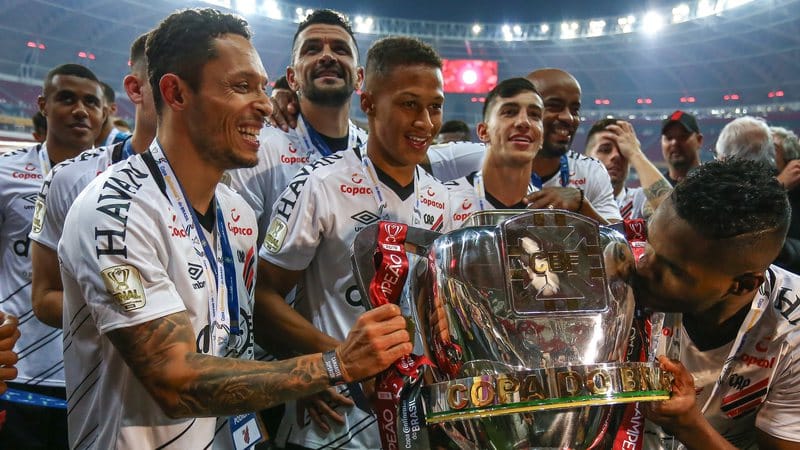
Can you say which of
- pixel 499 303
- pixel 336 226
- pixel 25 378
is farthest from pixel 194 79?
pixel 25 378

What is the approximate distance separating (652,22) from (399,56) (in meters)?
23.4

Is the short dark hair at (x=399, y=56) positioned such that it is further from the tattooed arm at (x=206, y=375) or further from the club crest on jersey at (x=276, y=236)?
the tattooed arm at (x=206, y=375)

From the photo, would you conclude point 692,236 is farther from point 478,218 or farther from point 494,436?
point 494,436

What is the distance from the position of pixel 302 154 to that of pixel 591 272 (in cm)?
183

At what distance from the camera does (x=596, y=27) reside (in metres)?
23.8

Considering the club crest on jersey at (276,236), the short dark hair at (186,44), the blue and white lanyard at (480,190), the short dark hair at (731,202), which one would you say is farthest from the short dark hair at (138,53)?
the short dark hair at (731,202)

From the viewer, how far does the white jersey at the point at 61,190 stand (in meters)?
2.04

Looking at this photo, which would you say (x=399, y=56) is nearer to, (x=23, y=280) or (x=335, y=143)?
(x=335, y=143)

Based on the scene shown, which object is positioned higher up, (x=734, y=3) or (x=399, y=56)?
(x=734, y=3)

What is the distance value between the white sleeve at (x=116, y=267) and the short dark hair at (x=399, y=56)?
0.94 metres

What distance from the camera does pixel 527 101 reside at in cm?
242

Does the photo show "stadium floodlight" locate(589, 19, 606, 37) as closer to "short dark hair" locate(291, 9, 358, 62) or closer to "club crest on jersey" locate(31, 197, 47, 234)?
"short dark hair" locate(291, 9, 358, 62)

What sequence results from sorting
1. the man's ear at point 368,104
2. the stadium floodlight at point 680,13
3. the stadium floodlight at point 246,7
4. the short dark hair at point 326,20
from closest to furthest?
the man's ear at point 368,104
the short dark hair at point 326,20
the stadium floodlight at point 246,7
the stadium floodlight at point 680,13

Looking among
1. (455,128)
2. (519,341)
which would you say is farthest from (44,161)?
(455,128)
